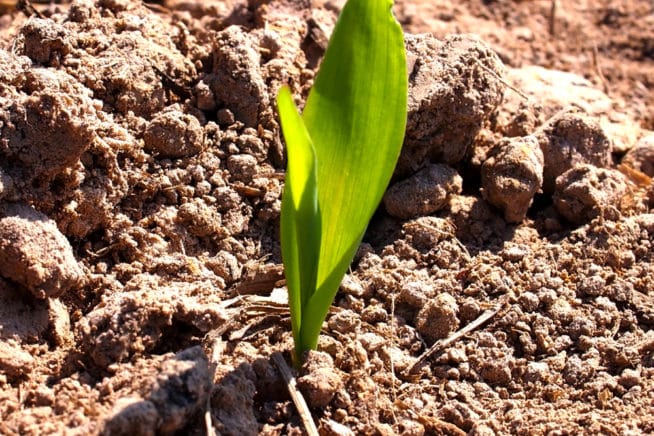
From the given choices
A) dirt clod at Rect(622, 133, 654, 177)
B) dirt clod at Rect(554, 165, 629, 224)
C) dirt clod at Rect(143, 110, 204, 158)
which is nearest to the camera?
dirt clod at Rect(143, 110, 204, 158)

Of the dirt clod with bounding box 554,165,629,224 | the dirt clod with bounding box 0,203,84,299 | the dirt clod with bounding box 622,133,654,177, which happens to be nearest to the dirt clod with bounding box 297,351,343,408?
the dirt clod with bounding box 0,203,84,299

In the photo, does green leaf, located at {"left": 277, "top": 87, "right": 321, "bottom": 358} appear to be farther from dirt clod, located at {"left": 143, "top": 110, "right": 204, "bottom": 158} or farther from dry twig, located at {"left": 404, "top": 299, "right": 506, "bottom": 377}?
dirt clod, located at {"left": 143, "top": 110, "right": 204, "bottom": 158}

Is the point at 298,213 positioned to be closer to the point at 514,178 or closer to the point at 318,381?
the point at 318,381

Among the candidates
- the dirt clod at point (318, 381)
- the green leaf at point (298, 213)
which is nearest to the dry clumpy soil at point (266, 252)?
the dirt clod at point (318, 381)

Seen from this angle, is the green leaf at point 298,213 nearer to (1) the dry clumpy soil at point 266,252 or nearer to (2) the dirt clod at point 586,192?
(1) the dry clumpy soil at point 266,252

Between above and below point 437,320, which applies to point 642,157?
A: above

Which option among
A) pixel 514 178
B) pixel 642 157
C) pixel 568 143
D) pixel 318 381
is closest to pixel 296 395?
pixel 318 381
